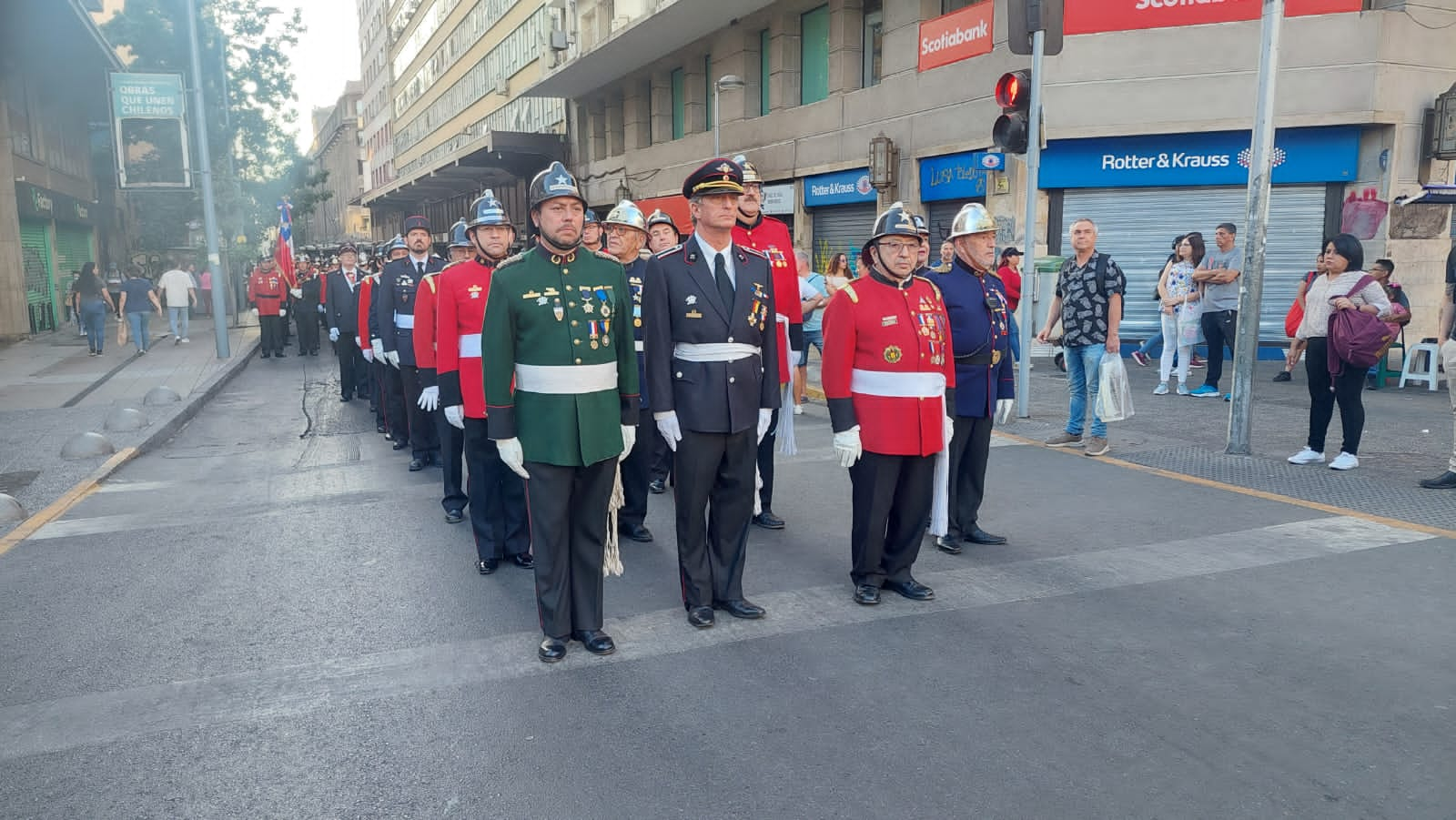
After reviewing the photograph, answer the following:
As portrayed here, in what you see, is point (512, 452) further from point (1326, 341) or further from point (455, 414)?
point (1326, 341)

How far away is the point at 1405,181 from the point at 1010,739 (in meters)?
14.6

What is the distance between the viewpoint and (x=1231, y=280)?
1173 centimetres

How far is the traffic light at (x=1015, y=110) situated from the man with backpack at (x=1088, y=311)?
180 centimetres

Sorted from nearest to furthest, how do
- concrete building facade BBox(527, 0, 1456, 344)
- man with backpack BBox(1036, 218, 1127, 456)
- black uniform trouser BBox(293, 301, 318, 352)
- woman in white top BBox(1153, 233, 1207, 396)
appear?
1. man with backpack BBox(1036, 218, 1127, 456)
2. woman in white top BBox(1153, 233, 1207, 396)
3. concrete building facade BBox(527, 0, 1456, 344)
4. black uniform trouser BBox(293, 301, 318, 352)

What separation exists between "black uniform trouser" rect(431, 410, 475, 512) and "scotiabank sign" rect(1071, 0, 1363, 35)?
12400mm

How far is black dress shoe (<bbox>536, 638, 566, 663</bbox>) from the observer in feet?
14.7

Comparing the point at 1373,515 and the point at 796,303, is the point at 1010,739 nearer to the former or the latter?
the point at 796,303

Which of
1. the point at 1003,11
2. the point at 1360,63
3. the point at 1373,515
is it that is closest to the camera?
the point at 1373,515

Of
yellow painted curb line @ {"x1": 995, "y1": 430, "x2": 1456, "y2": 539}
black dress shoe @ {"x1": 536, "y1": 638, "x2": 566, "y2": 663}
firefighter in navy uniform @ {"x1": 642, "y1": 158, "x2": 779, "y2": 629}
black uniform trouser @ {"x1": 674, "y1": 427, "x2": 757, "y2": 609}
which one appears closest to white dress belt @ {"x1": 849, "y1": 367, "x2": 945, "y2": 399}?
firefighter in navy uniform @ {"x1": 642, "y1": 158, "x2": 779, "y2": 629}

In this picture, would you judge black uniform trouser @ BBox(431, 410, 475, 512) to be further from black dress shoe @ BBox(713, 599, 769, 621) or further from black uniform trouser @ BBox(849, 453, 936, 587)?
black uniform trouser @ BBox(849, 453, 936, 587)

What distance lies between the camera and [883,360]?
5031 millimetres

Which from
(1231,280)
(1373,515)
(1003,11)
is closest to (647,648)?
(1373,515)

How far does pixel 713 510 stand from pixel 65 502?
5.49 m

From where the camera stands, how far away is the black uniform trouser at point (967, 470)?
615cm
